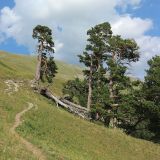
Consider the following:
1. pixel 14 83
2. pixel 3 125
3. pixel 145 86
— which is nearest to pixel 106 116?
pixel 145 86

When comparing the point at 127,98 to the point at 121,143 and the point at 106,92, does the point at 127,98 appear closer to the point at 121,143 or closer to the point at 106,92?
the point at 106,92

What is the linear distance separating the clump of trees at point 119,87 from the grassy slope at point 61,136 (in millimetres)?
11106

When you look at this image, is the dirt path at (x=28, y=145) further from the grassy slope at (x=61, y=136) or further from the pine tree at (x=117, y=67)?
the pine tree at (x=117, y=67)

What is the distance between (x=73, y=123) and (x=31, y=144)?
17740 millimetres

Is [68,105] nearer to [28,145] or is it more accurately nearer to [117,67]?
[117,67]

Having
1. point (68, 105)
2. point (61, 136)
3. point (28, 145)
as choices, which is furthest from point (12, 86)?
point (28, 145)

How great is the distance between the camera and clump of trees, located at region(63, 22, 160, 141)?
68.9m

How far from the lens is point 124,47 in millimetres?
71375

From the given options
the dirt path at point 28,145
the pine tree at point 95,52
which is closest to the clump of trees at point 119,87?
the pine tree at point 95,52

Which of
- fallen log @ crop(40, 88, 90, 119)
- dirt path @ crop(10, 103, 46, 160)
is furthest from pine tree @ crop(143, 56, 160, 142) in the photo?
dirt path @ crop(10, 103, 46, 160)

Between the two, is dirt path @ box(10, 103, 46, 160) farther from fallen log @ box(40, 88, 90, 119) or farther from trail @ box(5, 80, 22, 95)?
fallen log @ box(40, 88, 90, 119)

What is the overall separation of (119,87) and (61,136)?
25185 millimetres

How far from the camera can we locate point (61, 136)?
45.9 metres

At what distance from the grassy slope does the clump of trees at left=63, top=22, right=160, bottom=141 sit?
11106mm
